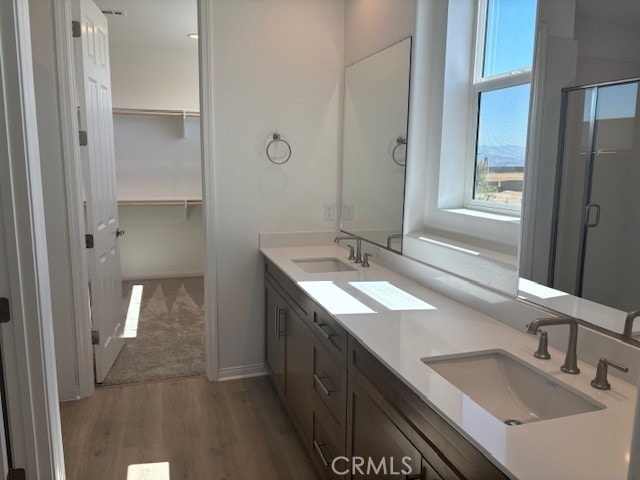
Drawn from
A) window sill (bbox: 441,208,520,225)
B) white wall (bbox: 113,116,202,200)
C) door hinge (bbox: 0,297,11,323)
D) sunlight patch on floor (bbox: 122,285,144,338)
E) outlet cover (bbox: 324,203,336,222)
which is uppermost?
white wall (bbox: 113,116,202,200)

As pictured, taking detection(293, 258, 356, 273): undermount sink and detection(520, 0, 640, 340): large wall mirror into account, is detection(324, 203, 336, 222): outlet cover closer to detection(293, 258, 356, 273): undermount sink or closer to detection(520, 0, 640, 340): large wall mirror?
detection(293, 258, 356, 273): undermount sink

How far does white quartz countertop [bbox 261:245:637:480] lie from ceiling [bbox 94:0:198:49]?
2676mm

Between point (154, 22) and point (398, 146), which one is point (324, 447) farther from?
point (154, 22)

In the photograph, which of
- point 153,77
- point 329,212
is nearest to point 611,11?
point 329,212

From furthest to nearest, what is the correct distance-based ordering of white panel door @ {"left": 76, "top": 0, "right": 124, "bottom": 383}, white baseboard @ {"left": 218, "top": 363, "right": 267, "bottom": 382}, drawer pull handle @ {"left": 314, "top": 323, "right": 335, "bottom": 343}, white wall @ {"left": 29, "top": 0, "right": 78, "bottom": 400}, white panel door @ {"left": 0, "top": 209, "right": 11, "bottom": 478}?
white baseboard @ {"left": 218, "top": 363, "right": 267, "bottom": 382}
white panel door @ {"left": 76, "top": 0, "right": 124, "bottom": 383}
white wall @ {"left": 29, "top": 0, "right": 78, "bottom": 400}
drawer pull handle @ {"left": 314, "top": 323, "right": 335, "bottom": 343}
white panel door @ {"left": 0, "top": 209, "right": 11, "bottom": 478}

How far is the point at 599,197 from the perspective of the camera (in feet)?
4.98

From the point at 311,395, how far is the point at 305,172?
157 cm

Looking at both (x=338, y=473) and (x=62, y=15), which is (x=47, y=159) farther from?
(x=338, y=473)

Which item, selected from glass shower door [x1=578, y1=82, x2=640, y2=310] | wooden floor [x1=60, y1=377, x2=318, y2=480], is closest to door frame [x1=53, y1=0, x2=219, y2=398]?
wooden floor [x1=60, y1=377, x2=318, y2=480]

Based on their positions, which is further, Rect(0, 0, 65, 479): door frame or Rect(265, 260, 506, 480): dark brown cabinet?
Rect(0, 0, 65, 479): door frame

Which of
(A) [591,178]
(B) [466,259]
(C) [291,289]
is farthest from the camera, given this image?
(C) [291,289]

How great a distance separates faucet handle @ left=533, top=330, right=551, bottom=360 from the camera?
153 cm

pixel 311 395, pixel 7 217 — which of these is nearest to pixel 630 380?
pixel 311 395

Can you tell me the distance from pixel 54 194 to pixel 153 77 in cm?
312
